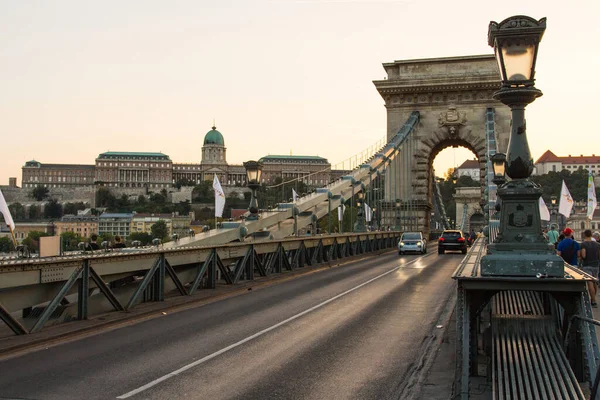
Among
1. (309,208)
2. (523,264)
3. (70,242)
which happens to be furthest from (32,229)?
(523,264)

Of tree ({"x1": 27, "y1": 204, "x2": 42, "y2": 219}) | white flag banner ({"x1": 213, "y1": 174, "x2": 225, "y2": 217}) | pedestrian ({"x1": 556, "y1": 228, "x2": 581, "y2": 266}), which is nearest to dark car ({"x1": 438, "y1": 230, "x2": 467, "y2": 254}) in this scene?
white flag banner ({"x1": 213, "y1": 174, "x2": 225, "y2": 217})

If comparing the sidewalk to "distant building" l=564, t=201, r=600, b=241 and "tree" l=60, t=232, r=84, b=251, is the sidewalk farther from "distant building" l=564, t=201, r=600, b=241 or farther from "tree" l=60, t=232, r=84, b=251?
"distant building" l=564, t=201, r=600, b=241

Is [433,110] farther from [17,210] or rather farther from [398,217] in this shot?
[17,210]

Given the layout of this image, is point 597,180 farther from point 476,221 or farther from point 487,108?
point 487,108

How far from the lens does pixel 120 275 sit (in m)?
12.8

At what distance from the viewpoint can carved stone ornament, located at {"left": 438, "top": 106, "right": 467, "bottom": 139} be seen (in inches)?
1975

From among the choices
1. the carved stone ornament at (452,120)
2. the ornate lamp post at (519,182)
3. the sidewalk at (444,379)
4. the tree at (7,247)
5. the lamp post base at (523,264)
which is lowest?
the sidewalk at (444,379)

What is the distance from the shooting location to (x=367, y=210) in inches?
1735

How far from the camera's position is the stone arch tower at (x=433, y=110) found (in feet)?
163

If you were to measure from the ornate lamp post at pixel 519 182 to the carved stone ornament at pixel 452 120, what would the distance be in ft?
145

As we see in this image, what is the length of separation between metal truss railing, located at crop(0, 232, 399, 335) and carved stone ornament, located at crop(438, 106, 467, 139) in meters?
30.1

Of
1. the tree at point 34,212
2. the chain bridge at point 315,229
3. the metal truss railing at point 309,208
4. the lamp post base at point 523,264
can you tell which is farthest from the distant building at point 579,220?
the tree at point 34,212

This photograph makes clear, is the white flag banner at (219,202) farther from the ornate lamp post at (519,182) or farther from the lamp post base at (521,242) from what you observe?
the lamp post base at (521,242)

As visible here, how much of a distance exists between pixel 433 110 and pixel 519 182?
1799 inches
